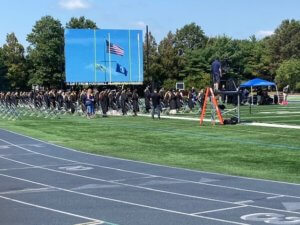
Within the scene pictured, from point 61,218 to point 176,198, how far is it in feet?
7.61

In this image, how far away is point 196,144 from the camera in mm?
20094

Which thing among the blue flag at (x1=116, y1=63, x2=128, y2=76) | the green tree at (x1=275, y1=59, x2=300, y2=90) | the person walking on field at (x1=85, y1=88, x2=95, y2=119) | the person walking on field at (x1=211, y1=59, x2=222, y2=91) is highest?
the green tree at (x1=275, y1=59, x2=300, y2=90)

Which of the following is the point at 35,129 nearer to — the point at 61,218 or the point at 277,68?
the point at 61,218

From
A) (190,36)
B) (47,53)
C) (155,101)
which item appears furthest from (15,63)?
(155,101)

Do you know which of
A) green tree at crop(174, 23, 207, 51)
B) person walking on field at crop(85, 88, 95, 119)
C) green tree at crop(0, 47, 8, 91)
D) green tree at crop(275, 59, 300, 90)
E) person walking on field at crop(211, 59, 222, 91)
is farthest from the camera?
green tree at crop(174, 23, 207, 51)

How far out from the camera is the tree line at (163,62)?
89938mm

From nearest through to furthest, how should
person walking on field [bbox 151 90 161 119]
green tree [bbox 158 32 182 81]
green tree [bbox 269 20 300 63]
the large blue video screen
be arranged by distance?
person walking on field [bbox 151 90 161 119]
the large blue video screen
green tree [bbox 158 32 182 81]
green tree [bbox 269 20 300 63]

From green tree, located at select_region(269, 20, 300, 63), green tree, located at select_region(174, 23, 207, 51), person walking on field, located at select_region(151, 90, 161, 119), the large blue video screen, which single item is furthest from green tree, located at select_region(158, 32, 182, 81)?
person walking on field, located at select_region(151, 90, 161, 119)

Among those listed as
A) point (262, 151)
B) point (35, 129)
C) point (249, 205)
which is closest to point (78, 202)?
point (249, 205)

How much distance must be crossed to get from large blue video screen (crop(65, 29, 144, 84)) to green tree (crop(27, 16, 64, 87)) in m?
39.1

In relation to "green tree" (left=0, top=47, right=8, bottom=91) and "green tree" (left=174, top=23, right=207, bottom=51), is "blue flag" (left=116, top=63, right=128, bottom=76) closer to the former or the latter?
"green tree" (left=0, top=47, right=8, bottom=91)

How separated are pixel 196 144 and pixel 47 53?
7312cm

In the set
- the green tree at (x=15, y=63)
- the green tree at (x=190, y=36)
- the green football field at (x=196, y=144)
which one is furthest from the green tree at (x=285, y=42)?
the green football field at (x=196, y=144)

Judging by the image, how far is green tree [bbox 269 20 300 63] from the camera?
107125mm
